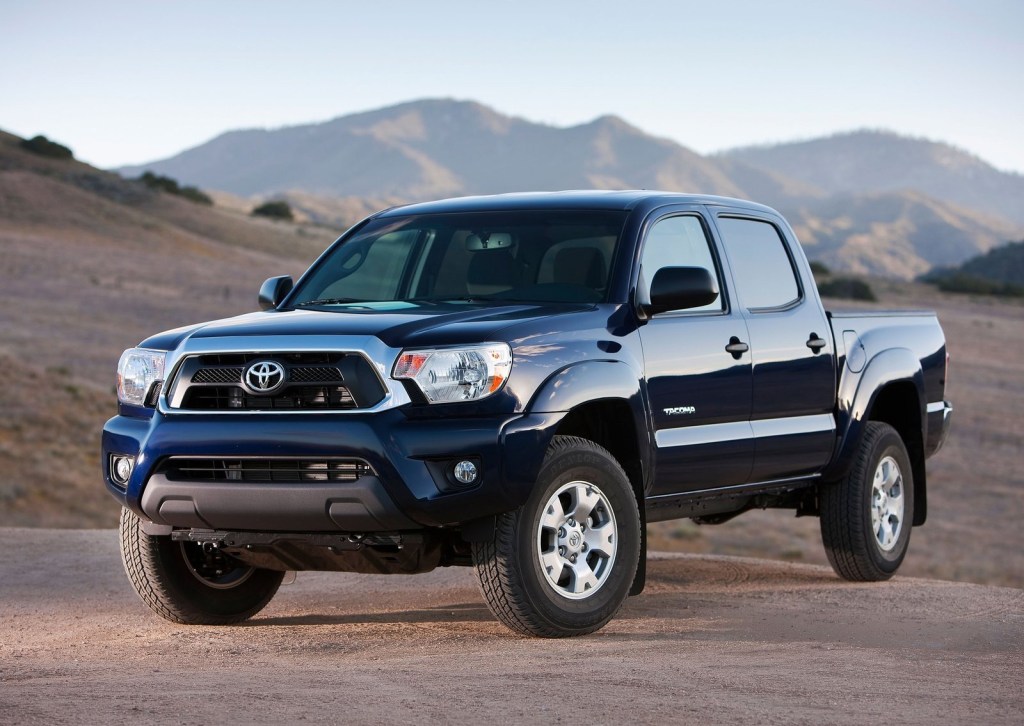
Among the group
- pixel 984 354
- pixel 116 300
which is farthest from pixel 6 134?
pixel 984 354

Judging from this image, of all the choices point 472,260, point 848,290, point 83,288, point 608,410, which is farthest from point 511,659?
point 848,290

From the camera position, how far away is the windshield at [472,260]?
736 cm

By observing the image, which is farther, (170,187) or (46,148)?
A: (170,187)

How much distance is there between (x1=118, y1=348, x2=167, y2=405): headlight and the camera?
22.0 feet

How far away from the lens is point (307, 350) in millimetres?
6262

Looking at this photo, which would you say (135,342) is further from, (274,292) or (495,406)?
(495,406)

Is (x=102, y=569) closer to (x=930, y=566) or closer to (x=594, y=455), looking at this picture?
(x=594, y=455)

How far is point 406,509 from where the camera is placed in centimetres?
613

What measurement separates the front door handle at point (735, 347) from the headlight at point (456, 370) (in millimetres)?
1771

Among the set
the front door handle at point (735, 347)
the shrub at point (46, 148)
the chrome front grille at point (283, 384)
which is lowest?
the front door handle at point (735, 347)

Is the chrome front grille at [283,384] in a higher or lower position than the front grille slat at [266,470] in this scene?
higher

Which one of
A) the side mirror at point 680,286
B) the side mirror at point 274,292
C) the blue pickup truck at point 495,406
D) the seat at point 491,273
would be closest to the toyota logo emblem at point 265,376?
the blue pickup truck at point 495,406

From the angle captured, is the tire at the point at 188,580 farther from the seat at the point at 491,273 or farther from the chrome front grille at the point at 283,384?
the seat at the point at 491,273

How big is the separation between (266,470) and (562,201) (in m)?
2.36
